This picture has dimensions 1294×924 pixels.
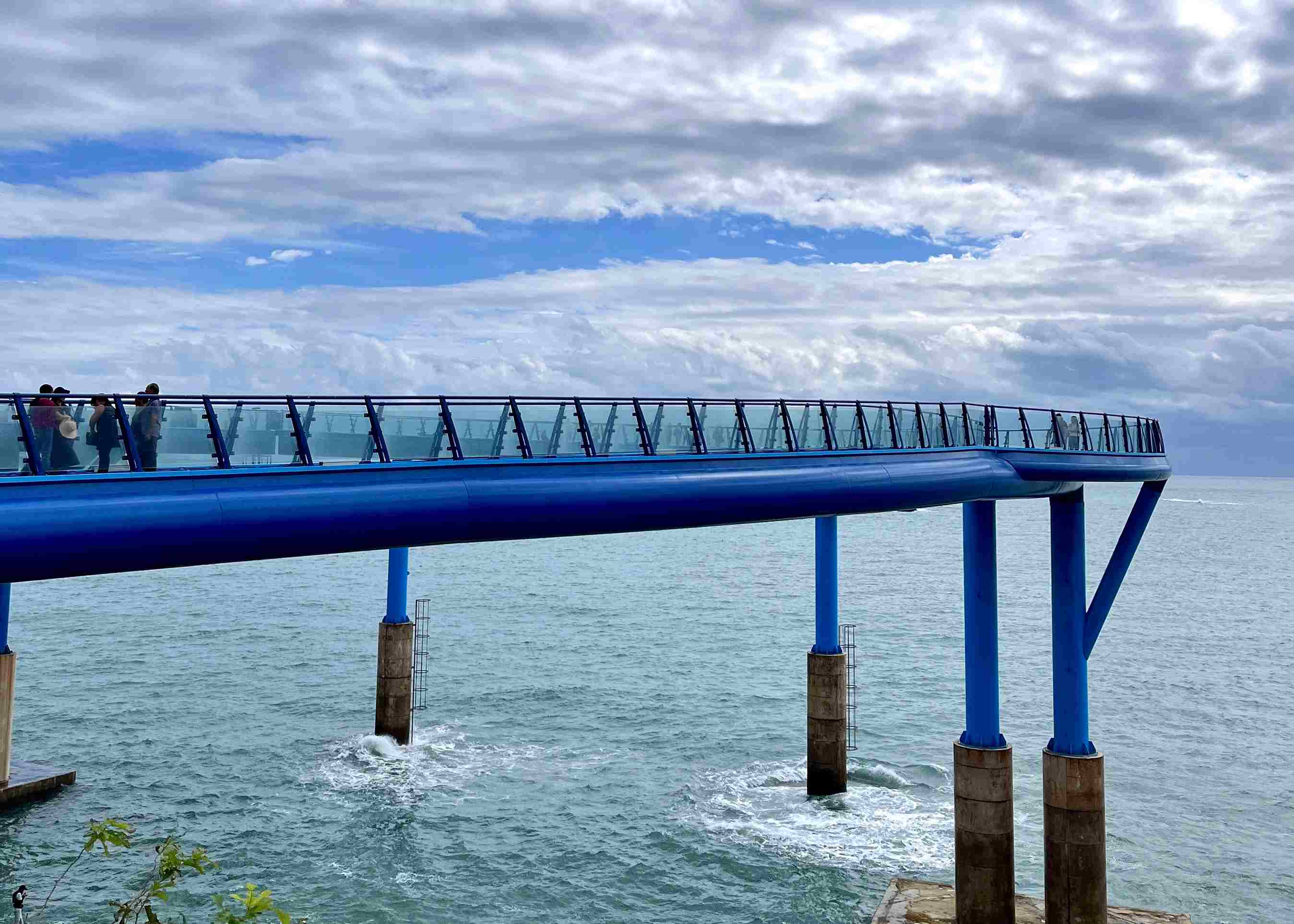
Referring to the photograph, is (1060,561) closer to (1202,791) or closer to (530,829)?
(530,829)

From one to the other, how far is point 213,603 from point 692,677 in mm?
37717

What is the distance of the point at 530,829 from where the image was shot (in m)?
25.6

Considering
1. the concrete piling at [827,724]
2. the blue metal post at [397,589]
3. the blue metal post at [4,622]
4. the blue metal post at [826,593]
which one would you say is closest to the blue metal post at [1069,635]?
the blue metal post at [826,593]

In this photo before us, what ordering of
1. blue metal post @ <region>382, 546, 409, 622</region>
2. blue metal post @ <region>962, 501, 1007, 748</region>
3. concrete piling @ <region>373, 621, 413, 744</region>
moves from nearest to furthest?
1. blue metal post @ <region>962, 501, 1007, 748</region>
2. concrete piling @ <region>373, 621, 413, 744</region>
3. blue metal post @ <region>382, 546, 409, 622</region>

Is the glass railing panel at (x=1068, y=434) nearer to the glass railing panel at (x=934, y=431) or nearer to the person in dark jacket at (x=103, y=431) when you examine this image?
the glass railing panel at (x=934, y=431)

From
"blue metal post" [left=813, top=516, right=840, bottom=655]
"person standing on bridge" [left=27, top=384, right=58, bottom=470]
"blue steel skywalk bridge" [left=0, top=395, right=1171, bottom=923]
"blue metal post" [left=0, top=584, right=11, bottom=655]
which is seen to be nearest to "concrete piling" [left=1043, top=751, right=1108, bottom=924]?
"blue steel skywalk bridge" [left=0, top=395, right=1171, bottom=923]

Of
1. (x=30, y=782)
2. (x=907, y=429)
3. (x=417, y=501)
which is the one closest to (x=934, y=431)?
(x=907, y=429)

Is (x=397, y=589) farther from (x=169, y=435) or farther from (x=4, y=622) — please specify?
(x=169, y=435)

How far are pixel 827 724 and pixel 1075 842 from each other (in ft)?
25.8

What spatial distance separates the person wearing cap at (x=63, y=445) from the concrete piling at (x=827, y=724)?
17514 millimetres

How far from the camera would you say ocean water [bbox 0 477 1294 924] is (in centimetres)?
2267

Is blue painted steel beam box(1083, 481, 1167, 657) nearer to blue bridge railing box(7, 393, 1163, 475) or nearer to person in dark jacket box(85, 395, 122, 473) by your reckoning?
blue bridge railing box(7, 393, 1163, 475)

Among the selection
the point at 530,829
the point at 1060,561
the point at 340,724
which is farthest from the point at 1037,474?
the point at 340,724

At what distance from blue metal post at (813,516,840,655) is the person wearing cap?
17.4 m
